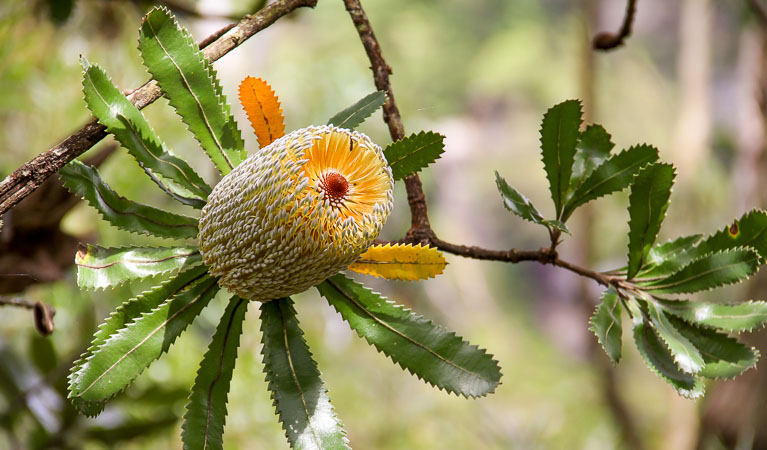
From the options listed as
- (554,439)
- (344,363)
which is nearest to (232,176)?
(554,439)

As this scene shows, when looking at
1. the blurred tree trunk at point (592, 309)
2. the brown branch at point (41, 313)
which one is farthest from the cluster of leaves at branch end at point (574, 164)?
the blurred tree trunk at point (592, 309)

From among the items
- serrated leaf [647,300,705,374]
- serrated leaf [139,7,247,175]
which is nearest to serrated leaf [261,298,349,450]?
serrated leaf [139,7,247,175]

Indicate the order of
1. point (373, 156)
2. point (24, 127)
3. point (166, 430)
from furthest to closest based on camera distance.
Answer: point (24, 127) → point (166, 430) → point (373, 156)

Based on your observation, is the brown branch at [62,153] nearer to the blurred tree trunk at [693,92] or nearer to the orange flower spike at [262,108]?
the orange flower spike at [262,108]

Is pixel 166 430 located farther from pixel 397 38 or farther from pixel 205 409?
pixel 397 38

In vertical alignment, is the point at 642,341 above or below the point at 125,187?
below

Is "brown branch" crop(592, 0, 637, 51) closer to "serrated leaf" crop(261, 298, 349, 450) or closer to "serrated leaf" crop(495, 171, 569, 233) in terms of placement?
"serrated leaf" crop(495, 171, 569, 233)
